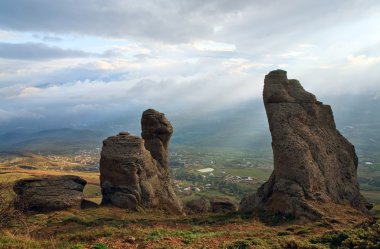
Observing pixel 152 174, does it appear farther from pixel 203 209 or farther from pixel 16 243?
pixel 16 243

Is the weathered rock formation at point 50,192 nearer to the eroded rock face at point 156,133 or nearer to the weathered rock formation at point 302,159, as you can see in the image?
the eroded rock face at point 156,133

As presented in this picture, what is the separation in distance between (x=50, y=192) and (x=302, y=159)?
79.0ft

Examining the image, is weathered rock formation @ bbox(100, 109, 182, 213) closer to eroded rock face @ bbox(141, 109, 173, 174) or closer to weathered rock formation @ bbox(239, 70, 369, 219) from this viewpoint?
eroded rock face @ bbox(141, 109, 173, 174)

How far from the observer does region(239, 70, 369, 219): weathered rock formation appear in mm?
33438

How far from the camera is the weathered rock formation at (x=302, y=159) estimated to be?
33438mm

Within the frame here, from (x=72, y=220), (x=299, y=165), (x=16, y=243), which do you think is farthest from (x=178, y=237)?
(x=299, y=165)

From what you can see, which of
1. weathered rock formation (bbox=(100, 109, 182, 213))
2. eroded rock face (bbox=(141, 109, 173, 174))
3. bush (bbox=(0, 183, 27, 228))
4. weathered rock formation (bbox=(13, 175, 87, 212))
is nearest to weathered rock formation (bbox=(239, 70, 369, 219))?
weathered rock formation (bbox=(100, 109, 182, 213))

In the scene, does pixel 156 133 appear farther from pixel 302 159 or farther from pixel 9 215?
pixel 9 215

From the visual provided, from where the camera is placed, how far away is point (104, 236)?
72.5 ft

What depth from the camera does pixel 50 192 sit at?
3844 cm

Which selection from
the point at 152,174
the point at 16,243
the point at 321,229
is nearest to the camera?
the point at 16,243

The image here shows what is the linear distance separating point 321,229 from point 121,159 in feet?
71.2

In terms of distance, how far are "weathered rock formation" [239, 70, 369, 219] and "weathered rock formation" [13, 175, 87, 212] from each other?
55.1 feet

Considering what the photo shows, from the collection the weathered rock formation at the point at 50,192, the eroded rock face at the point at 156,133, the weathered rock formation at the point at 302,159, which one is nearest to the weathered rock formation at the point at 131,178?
the weathered rock formation at the point at 50,192
